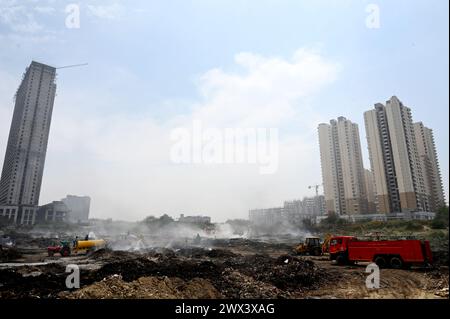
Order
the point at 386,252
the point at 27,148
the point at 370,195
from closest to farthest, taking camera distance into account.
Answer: the point at 386,252 → the point at 370,195 → the point at 27,148

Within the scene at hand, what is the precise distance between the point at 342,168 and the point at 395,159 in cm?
1680

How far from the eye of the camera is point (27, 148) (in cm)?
7969

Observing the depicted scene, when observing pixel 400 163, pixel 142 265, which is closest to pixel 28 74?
pixel 142 265

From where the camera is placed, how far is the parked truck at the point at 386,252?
48.8ft

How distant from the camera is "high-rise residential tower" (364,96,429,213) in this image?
187 feet

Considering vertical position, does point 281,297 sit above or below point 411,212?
below

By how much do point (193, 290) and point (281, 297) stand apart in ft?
10.2

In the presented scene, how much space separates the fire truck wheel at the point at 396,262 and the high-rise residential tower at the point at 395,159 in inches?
1982

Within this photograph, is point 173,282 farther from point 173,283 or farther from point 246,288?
point 246,288

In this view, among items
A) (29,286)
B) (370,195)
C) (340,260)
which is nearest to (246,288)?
(29,286)

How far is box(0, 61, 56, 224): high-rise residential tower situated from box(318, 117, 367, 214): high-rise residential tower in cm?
8556

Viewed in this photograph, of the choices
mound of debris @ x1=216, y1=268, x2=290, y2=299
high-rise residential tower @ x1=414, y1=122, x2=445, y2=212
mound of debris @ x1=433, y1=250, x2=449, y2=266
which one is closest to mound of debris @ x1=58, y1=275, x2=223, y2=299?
mound of debris @ x1=216, y1=268, x2=290, y2=299

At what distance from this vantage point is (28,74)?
272 feet
